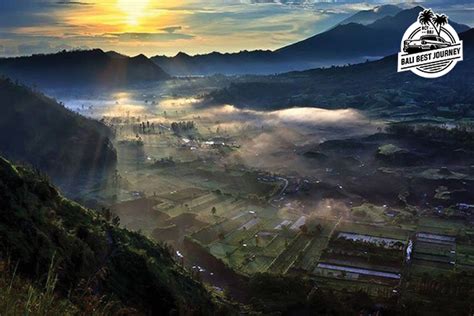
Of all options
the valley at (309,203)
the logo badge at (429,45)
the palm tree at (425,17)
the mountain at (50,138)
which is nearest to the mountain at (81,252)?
the valley at (309,203)

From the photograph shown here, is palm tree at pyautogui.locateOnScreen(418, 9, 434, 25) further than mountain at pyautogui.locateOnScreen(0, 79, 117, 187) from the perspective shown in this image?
No

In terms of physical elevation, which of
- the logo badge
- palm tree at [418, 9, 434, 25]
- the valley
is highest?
Answer: palm tree at [418, 9, 434, 25]

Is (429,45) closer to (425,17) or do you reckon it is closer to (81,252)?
(425,17)

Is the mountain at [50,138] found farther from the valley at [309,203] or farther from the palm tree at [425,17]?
the palm tree at [425,17]

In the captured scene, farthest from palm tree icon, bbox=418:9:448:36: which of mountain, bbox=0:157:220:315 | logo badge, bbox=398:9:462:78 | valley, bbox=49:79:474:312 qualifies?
mountain, bbox=0:157:220:315

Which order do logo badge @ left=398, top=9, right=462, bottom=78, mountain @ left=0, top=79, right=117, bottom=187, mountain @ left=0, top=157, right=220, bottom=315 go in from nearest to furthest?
1. mountain @ left=0, top=157, right=220, bottom=315
2. logo badge @ left=398, top=9, right=462, bottom=78
3. mountain @ left=0, top=79, right=117, bottom=187

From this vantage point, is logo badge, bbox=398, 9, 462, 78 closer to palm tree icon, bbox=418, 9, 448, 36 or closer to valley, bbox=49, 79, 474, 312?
palm tree icon, bbox=418, 9, 448, 36
